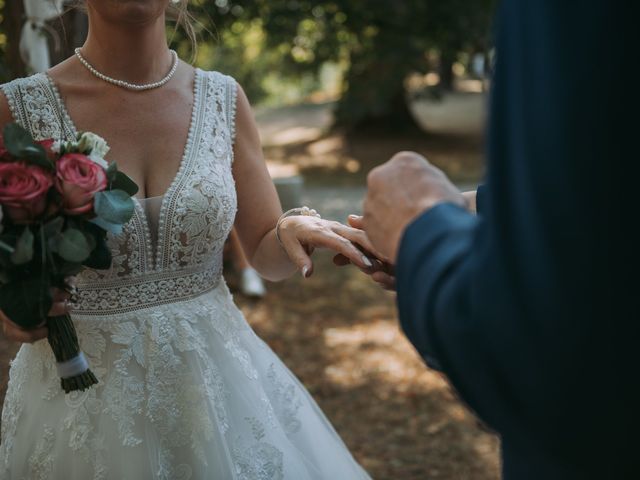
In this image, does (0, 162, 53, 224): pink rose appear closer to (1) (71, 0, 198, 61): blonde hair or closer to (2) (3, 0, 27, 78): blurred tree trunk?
(1) (71, 0, 198, 61): blonde hair

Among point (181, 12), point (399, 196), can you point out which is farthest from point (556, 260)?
point (181, 12)

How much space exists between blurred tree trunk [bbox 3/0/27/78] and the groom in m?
3.63

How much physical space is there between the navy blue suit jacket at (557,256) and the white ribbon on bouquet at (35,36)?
10.5 feet

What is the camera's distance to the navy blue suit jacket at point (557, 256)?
35.9 inches

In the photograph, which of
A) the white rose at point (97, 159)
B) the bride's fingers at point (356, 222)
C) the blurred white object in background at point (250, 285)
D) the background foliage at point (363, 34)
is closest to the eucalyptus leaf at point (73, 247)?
the white rose at point (97, 159)

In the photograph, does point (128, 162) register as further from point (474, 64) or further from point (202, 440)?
point (474, 64)

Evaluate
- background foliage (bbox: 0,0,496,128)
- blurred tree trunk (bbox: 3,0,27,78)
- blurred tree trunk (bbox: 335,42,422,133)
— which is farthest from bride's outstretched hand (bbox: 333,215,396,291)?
blurred tree trunk (bbox: 335,42,422,133)

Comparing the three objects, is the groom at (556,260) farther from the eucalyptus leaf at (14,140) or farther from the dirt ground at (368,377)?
the dirt ground at (368,377)

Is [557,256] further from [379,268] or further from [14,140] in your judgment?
[14,140]

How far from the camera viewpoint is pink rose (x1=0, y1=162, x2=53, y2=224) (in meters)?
1.65

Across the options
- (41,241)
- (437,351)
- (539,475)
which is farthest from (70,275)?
(539,475)

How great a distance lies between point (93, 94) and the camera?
89.1 inches

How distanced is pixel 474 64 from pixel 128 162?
428 inches

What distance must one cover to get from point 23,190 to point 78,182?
0.12m
